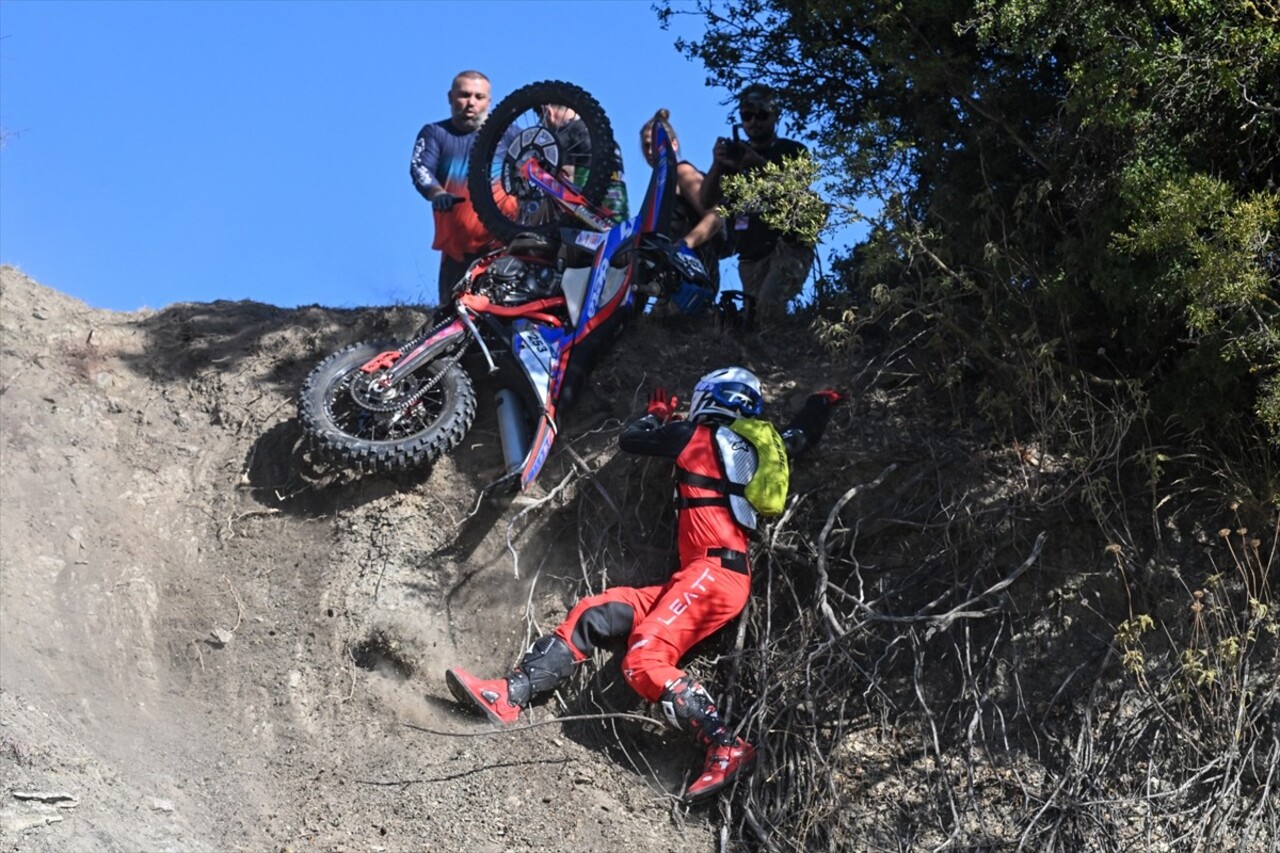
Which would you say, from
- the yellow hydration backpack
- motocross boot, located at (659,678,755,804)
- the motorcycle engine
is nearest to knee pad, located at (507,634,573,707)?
motocross boot, located at (659,678,755,804)

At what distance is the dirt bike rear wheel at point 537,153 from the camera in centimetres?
1033

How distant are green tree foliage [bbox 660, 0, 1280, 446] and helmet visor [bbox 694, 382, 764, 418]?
0.93 meters

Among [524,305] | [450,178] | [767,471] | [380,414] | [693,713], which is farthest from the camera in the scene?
→ [450,178]

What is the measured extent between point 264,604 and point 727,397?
3019mm

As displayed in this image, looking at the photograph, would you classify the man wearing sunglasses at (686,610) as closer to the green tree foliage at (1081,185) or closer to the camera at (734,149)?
the green tree foliage at (1081,185)

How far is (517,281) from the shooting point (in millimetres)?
10062

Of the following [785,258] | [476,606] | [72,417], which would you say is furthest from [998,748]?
[72,417]

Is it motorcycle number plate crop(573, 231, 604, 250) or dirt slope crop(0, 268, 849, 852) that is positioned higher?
motorcycle number plate crop(573, 231, 604, 250)

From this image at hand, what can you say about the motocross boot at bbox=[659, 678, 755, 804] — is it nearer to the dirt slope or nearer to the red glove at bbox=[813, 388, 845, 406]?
the dirt slope

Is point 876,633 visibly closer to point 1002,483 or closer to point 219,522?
point 1002,483

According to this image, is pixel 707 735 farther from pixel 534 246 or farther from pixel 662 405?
pixel 534 246

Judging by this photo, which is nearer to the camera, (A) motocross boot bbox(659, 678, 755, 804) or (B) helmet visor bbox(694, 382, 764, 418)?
(A) motocross boot bbox(659, 678, 755, 804)

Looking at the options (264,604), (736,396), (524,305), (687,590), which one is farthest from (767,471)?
(264,604)

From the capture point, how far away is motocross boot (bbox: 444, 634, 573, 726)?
8289mm
